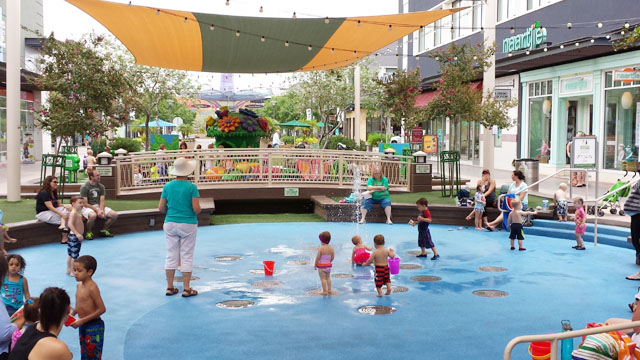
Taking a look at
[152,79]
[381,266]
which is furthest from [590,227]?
[152,79]

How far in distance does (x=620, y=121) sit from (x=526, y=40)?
5.03 metres

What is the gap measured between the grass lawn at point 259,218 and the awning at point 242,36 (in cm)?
418

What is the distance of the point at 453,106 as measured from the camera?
17672 millimetres

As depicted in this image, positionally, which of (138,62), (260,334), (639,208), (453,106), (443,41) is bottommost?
(260,334)

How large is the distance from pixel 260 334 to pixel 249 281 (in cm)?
263

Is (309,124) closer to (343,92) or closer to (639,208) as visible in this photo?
(343,92)

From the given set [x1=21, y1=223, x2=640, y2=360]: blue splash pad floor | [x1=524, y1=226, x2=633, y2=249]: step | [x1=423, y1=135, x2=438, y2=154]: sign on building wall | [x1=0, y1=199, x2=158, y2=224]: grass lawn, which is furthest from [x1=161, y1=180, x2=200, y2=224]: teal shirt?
[x1=423, y1=135, x2=438, y2=154]: sign on building wall

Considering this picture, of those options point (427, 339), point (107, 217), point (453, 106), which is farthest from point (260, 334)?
point (453, 106)

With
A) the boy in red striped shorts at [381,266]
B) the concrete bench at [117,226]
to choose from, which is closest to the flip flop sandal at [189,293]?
the boy in red striped shorts at [381,266]

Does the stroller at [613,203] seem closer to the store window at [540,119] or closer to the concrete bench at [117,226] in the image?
the concrete bench at [117,226]

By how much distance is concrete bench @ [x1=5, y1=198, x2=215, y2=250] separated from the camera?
38.7 feet

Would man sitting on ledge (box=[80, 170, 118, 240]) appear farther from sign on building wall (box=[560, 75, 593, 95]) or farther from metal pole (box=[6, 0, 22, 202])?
sign on building wall (box=[560, 75, 593, 95])

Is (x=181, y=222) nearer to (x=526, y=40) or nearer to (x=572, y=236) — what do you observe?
(x=572, y=236)

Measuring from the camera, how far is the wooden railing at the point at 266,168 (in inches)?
676
